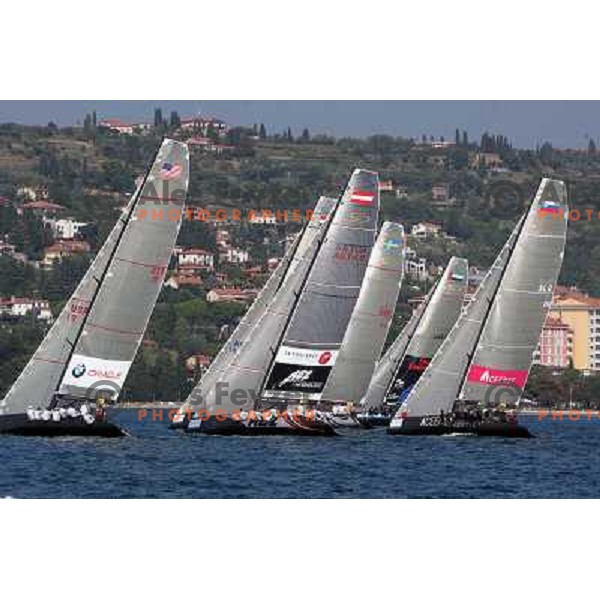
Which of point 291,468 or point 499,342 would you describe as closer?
point 291,468

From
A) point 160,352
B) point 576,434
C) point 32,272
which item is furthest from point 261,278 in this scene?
point 576,434

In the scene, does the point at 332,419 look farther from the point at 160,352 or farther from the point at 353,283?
the point at 160,352

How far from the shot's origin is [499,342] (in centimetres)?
6144

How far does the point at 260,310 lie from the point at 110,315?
13.0m

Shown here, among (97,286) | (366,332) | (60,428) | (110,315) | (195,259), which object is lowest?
(195,259)

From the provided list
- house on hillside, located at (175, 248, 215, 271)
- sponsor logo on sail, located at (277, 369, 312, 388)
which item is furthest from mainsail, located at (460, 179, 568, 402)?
house on hillside, located at (175, 248, 215, 271)

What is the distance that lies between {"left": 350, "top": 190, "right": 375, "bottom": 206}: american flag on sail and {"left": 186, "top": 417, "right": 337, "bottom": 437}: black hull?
5.89 metres

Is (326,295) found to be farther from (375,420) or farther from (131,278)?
(375,420)

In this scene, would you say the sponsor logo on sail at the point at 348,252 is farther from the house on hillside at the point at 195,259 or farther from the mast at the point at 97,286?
the house on hillside at the point at 195,259

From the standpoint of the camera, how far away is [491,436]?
60.9 m

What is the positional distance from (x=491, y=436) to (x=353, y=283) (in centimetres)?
560

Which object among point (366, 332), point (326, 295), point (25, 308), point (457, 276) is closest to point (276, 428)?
point (326, 295)

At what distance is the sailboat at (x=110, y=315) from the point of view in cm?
5444

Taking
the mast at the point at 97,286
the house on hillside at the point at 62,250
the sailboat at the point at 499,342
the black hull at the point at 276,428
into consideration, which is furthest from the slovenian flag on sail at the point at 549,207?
the house on hillside at the point at 62,250
